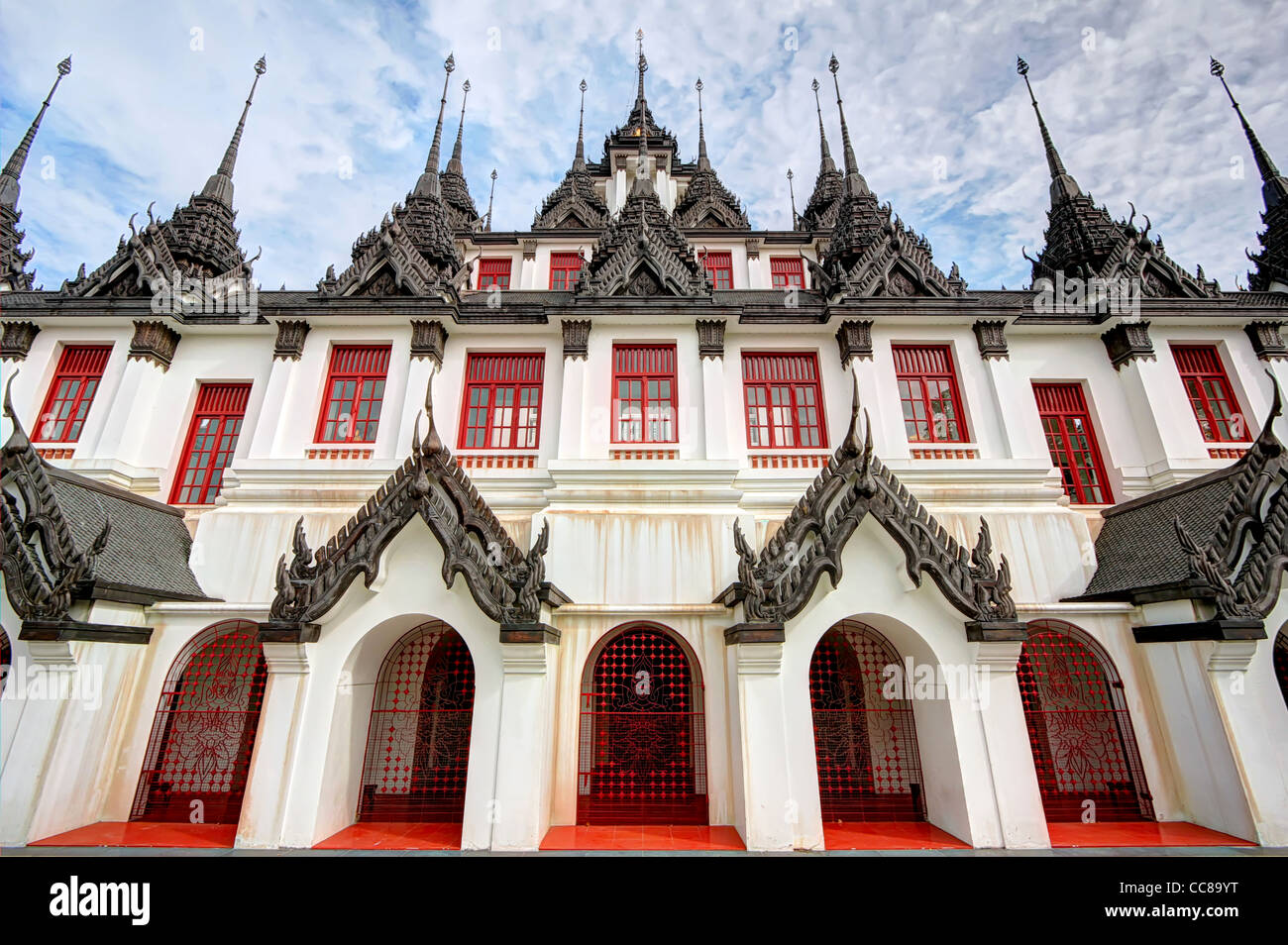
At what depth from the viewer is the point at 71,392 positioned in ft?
39.1

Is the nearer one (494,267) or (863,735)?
(863,735)

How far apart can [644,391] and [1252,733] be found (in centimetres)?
1065

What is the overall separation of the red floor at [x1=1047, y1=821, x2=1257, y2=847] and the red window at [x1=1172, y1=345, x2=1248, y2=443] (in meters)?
7.88

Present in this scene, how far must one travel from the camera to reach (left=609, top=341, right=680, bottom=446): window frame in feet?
36.3

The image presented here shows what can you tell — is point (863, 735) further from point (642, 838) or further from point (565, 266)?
point (565, 266)

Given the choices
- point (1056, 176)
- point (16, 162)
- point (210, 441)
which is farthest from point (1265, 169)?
point (16, 162)

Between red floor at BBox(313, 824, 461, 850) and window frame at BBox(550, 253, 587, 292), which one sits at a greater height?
window frame at BBox(550, 253, 587, 292)

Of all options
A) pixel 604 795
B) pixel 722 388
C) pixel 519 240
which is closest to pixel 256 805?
pixel 604 795

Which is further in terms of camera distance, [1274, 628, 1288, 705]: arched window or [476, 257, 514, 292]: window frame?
[476, 257, 514, 292]: window frame

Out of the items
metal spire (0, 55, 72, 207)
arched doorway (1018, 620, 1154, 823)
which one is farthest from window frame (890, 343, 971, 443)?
metal spire (0, 55, 72, 207)

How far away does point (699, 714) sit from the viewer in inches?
355

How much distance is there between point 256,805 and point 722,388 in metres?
9.93

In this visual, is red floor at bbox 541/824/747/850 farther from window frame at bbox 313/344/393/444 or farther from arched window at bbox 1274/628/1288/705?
arched window at bbox 1274/628/1288/705
